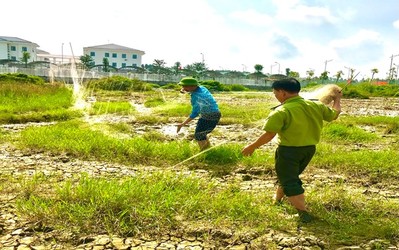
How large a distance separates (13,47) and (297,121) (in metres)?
77.6

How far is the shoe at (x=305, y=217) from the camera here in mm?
3486

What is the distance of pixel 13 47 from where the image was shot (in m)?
69.7

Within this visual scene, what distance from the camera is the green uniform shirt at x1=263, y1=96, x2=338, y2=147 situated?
341 centimetres

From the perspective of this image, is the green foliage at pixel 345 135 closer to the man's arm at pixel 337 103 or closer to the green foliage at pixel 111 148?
the green foliage at pixel 111 148

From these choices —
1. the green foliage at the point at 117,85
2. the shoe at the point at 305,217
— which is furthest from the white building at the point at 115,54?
the shoe at the point at 305,217

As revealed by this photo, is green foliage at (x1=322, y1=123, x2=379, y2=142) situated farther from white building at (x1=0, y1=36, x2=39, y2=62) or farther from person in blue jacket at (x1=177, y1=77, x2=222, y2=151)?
white building at (x1=0, y1=36, x2=39, y2=62)

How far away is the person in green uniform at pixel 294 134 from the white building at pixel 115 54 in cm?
7806

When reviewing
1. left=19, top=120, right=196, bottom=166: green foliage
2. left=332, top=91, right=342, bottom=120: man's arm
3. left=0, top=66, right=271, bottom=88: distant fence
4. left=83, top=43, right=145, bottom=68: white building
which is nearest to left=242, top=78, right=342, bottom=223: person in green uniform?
left=332, top=91, right=342, bottom=120: man's arm

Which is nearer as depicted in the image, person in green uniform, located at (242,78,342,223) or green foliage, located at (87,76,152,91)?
person in green uniform, located at (242,78,342,223)

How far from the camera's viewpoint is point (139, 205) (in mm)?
3545

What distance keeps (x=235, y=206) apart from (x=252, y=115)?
8.48m

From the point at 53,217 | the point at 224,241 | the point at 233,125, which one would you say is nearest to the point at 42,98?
the point at 233,125

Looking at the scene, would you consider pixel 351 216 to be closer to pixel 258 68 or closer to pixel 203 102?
pixel 203 102

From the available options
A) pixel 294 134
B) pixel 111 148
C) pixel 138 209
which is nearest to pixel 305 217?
pixel 294 134
